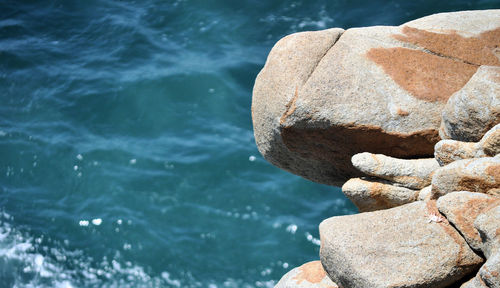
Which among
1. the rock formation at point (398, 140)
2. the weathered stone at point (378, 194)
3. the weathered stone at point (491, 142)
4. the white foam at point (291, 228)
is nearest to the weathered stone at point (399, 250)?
the rock formation at point (398, 140)

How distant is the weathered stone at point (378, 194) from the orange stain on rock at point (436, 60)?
819 mm

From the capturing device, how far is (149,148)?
492 inches

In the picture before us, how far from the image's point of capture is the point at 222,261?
10617 millimetres

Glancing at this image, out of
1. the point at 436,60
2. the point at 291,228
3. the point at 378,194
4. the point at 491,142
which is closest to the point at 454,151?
the point at 491,142

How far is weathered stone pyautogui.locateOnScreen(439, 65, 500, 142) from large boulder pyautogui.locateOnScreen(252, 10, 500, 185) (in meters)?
0.35

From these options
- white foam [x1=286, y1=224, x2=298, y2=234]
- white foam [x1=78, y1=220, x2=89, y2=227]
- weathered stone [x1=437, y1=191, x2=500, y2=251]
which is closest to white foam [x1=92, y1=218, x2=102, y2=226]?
white foam [x1=78, y1=220, x2=89, y2=227]

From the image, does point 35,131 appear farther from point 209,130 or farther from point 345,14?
point 345,14

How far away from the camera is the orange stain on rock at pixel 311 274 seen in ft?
18.8

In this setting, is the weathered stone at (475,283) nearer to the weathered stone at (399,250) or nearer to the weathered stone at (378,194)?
the weathered stone at (399,250)

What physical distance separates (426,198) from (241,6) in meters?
11.2

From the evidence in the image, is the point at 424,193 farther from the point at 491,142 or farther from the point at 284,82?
the point at 284,82

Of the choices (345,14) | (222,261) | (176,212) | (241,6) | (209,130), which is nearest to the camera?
(222,261)

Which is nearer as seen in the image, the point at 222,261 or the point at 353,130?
the point at 353,130

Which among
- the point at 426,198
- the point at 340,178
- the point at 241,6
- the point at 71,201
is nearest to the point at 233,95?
the point at 241,6
